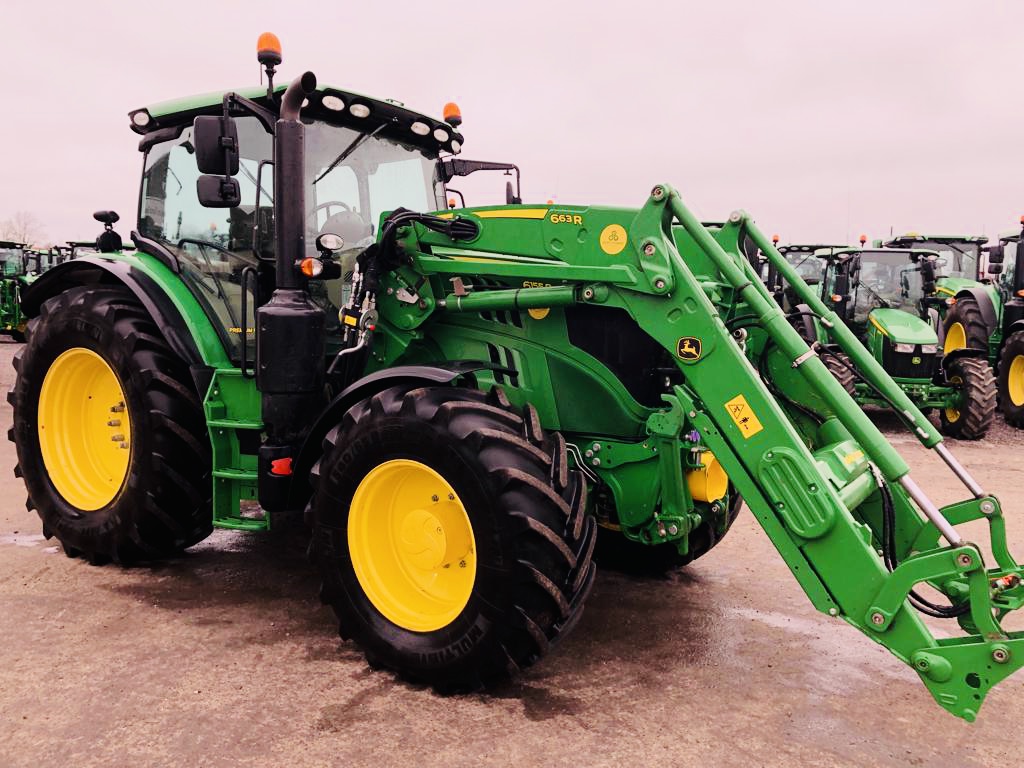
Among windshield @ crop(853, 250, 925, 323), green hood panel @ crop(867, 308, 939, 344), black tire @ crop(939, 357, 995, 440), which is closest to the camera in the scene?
black tire @ crop(939, 357, 995, 440)

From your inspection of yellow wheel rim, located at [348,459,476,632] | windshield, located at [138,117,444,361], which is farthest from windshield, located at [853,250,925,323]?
yellow wheel rim, located at [348,459,476,632]

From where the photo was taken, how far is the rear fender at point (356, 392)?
11.4ft

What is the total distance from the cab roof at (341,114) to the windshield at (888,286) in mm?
7646

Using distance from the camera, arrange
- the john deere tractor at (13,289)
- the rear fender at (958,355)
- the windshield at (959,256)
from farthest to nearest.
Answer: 1. the john deere tractor at (13,289)
2. the windshield at (959,256)
3. the rear fender at (958,355)

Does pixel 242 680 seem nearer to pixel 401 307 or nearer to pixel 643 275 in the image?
pixel 401 307

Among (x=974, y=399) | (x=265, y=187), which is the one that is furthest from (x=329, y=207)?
(x=974, y=399)

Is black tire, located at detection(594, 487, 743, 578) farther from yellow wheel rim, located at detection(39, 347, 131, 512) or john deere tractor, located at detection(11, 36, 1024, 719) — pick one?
yellow wheel rim, located at detection(39, 347, 131, 512)

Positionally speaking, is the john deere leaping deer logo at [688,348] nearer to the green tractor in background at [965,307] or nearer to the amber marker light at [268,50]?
the amber marker light at [268,50]

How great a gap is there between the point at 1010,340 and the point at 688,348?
32.7 feet

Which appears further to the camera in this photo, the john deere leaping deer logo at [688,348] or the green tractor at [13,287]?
the green tractor at [13,287]

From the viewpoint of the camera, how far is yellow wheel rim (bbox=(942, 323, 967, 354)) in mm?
11555

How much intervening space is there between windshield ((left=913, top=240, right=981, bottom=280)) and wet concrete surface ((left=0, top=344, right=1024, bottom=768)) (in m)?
10.5

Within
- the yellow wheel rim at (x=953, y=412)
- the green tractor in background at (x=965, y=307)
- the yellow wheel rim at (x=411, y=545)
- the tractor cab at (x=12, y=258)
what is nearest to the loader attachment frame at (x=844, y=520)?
the yellow wheel rim at (x=411, y=545)

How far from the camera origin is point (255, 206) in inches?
170
